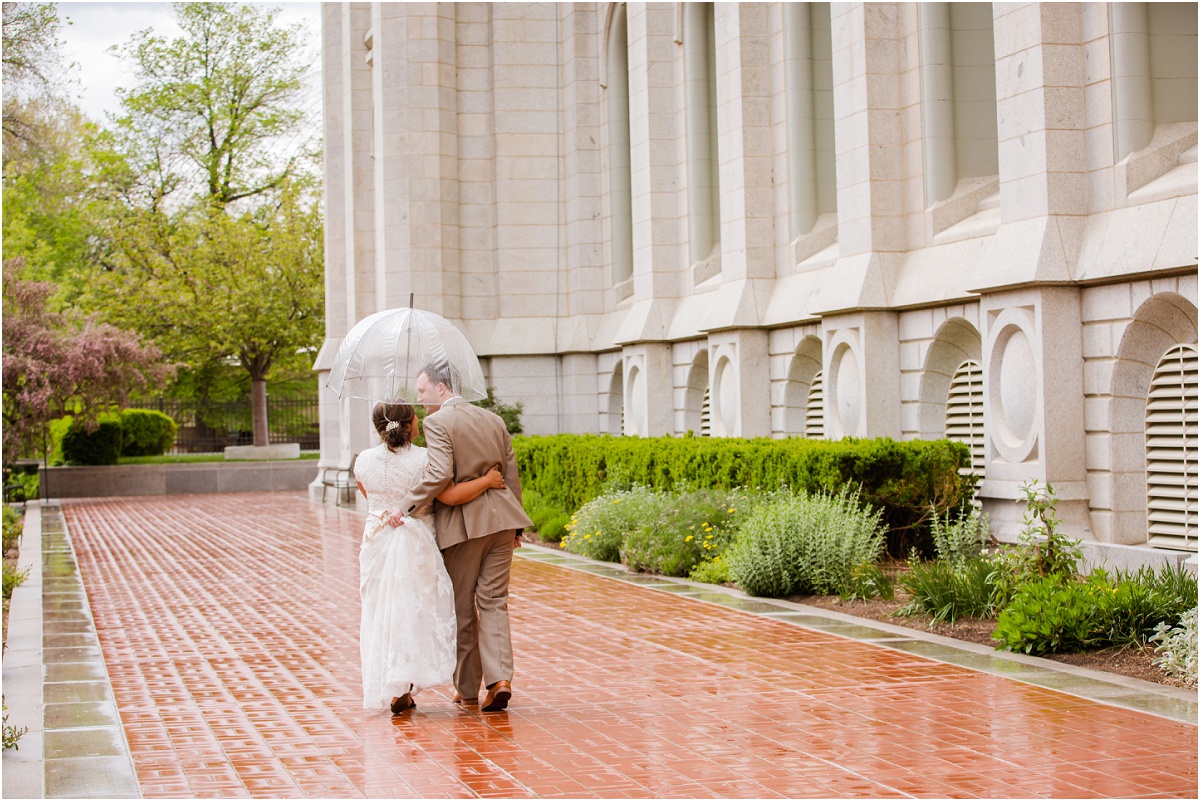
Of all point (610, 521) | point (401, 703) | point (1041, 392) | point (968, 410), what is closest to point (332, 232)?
point (610, 521)

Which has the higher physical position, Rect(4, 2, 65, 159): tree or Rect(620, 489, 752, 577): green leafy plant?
Rect(4, 2, 65, 159): tree

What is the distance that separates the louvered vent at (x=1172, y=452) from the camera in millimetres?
10875

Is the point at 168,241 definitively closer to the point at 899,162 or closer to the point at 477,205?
the point at 477,205

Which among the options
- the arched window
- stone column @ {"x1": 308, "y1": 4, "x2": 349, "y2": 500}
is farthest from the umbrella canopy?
stone column @ {"x1": 308, "y1": 4, "x2": 349, "y2": 500}

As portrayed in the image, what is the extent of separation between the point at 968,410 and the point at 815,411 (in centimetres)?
324

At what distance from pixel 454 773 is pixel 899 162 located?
10572mm

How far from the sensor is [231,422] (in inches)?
1534

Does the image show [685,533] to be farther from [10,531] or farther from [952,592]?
[10,531]

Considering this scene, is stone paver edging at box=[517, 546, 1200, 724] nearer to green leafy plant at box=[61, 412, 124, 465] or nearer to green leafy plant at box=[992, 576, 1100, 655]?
green leafy plant at box=[992, 576, 1100, 655]

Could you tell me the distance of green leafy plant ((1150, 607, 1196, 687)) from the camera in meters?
7.34

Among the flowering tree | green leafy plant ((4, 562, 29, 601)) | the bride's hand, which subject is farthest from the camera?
the flowering tree

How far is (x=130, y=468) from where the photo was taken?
31562mm

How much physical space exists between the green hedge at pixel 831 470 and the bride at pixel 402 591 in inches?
229

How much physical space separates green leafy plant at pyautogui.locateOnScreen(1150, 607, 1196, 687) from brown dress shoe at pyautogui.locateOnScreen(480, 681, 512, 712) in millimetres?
3768
